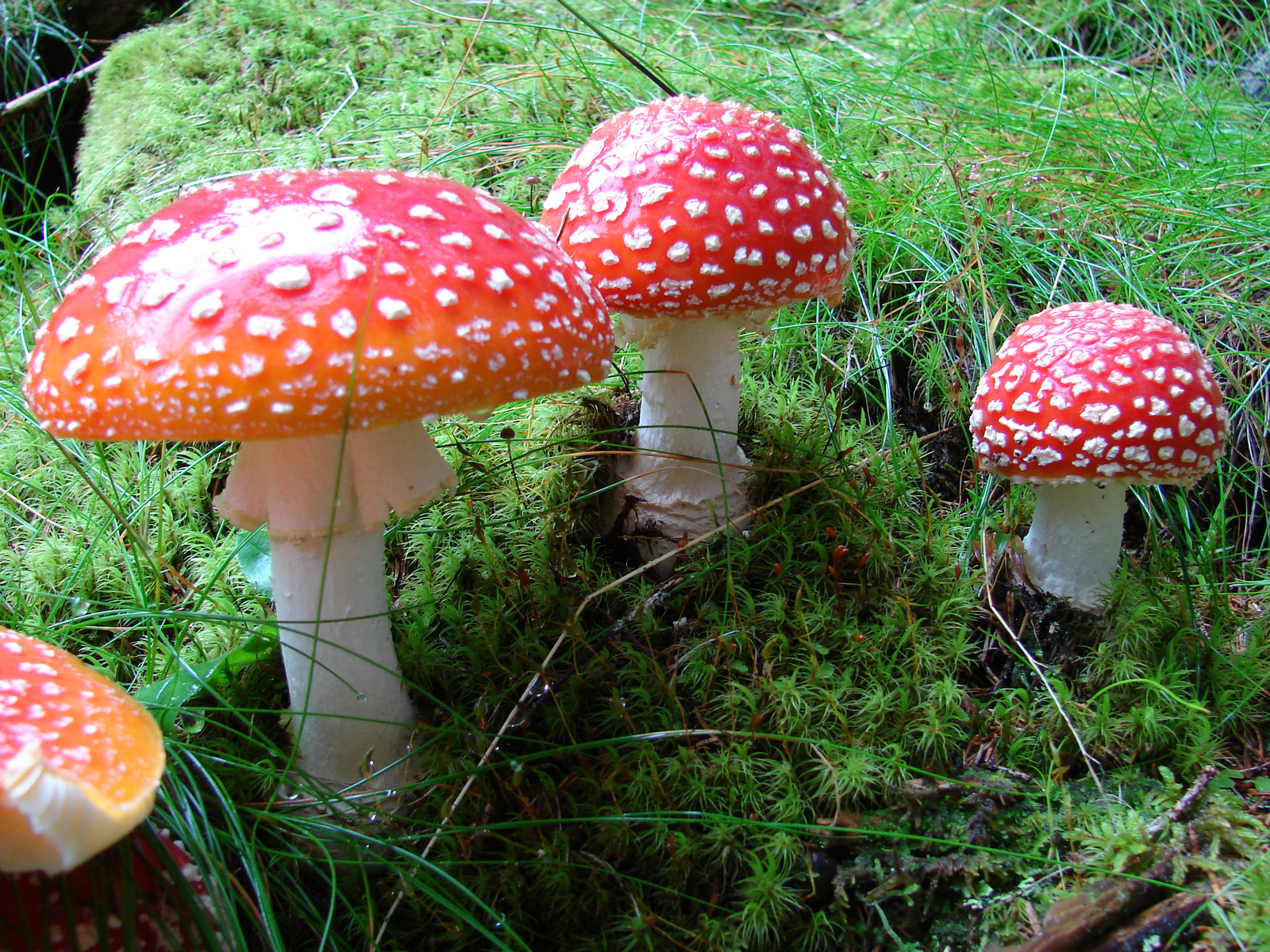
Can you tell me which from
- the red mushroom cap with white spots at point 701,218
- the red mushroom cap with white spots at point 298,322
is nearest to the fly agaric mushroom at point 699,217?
the red mushroom cap with white spots at point 701,218

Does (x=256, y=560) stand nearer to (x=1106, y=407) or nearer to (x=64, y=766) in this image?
(x=64, y=766)

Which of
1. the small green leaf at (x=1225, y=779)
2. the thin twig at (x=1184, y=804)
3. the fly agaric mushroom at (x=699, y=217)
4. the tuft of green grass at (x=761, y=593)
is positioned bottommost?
the small green leaf at (x=1225, y=779)

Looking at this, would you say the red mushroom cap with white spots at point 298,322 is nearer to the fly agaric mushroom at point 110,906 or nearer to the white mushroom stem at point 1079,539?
the fly agaric mushroom at point 110,906

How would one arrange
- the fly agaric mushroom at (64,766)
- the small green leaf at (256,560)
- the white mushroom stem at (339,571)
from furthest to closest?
the small green leaf at (256,560)
the white mushroom stem at (339,571)
the fly agaric mushroom at (64,766)

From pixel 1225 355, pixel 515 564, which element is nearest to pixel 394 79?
pixel 515 564

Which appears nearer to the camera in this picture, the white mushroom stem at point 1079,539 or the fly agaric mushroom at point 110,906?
the fly agaric mushroom at point 110,906

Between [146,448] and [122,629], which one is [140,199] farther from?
[122,629]
